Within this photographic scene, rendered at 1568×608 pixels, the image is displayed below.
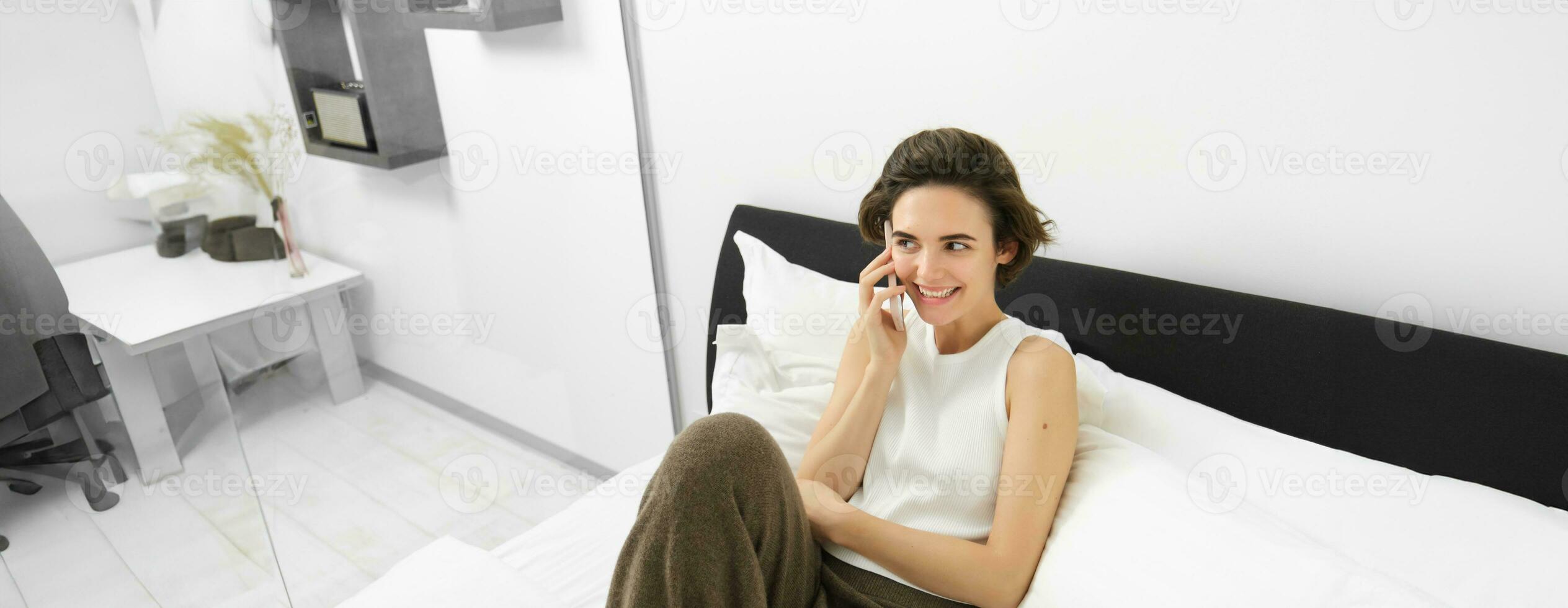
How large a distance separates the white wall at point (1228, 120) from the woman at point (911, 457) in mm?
256

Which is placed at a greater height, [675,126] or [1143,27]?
[1143,27]

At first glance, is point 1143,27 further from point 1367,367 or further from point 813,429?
point 813,429

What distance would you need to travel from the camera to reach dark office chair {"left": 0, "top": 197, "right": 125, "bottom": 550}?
121 cm

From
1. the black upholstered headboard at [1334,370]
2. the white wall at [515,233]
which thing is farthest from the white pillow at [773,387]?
the white wall at [515,233]

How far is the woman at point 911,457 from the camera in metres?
1.07

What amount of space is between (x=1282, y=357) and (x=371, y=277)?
59.9 inches

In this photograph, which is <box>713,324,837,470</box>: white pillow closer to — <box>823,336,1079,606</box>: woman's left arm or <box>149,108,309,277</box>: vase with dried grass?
<box>823,336,1079,606</box>: woman's left arm

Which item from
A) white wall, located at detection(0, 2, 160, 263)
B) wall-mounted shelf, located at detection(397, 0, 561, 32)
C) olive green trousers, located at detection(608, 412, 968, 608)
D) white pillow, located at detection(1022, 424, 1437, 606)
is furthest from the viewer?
wall-mounted shelf, located at detection(397, 0, 561, 32)

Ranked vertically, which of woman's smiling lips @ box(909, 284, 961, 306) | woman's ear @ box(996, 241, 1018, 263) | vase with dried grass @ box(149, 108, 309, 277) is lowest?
woman's smiling lips @ box(909, 284, 961, 306)

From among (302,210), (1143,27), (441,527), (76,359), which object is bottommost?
(441,527)

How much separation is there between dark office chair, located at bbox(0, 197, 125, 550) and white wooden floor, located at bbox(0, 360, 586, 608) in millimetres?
35

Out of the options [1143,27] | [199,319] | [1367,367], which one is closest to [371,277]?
[199,319]

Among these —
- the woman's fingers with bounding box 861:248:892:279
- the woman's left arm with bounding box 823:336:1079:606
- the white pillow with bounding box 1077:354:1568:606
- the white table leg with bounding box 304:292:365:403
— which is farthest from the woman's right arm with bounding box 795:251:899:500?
the white table leg with bounding box 304:292:365:403

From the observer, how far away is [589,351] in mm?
2246
